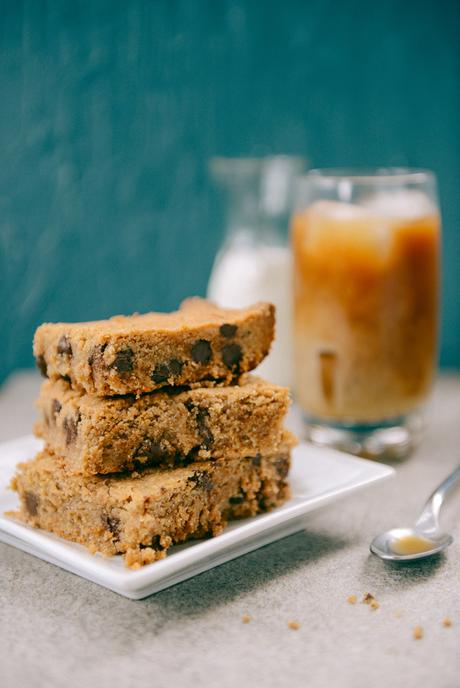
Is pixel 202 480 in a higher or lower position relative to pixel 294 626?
higher

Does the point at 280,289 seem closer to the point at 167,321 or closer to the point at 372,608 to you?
the point at 167,321

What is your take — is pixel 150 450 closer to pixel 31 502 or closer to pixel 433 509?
pixel 31 502

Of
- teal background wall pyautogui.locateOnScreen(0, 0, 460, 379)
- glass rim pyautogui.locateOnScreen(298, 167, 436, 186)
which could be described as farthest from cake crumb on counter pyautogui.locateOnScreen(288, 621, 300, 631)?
teal background wall pyautogui.locateOnScreen(0, 0, 460, 379)

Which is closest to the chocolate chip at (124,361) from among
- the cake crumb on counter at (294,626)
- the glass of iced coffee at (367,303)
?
the cake crumb on counter at (294,626)

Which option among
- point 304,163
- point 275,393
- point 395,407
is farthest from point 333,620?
point 304,163

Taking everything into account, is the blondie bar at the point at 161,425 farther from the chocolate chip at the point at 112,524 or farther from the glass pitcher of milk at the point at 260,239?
the glass pitcher of milk at the point at 260,239

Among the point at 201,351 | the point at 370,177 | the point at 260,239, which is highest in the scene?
the point at 370,177

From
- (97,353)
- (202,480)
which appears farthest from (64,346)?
(202,480)
